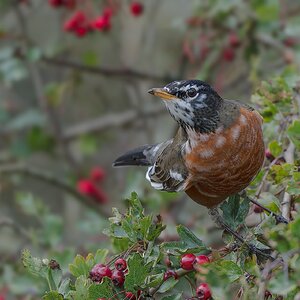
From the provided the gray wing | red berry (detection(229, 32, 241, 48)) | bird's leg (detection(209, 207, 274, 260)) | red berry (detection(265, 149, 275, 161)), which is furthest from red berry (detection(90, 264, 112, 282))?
red berry (detection(229, 32, 241, 48))

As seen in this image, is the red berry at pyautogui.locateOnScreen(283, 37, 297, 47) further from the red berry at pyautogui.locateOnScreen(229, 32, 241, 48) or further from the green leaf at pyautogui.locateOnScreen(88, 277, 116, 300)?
the green leaf at pyautogui.locateOnScreen(88, 277, 116, 300)

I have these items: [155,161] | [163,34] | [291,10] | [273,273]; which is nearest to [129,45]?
[163,34]

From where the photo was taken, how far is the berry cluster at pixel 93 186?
12.1 ft

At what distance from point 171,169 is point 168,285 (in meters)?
0.59

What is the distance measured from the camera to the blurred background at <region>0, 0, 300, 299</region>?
3117mm

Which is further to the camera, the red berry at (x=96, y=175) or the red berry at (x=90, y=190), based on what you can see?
the red berry at (x=96, y=175)

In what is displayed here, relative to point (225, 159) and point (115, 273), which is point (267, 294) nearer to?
point (115, 273)

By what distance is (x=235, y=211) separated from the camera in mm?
1708

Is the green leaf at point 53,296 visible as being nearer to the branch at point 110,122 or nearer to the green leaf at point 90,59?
the green leaf at point 90,59

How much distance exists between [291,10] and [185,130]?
6.67ft

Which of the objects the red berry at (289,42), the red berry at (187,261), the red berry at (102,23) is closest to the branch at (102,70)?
the red berry at (102,23)

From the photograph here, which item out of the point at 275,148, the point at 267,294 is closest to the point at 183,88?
the point at 275,148

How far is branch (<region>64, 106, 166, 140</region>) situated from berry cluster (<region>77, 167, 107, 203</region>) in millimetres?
246

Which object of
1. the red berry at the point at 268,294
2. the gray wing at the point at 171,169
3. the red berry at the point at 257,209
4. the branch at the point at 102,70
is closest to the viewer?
the red berry at the point at 268,294
